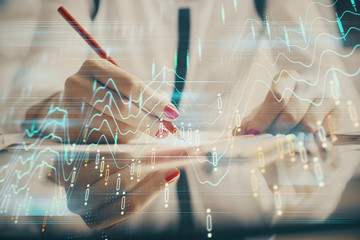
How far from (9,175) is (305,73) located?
2.33ft

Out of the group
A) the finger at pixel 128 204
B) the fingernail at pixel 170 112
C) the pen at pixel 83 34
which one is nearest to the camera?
the finger at pixel 128 204

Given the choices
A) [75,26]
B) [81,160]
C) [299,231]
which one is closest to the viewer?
[299,231]

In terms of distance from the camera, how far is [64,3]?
0.70 m

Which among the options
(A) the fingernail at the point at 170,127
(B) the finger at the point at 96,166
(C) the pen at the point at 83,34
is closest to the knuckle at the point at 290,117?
(A) the fingernail at the point at 170,127

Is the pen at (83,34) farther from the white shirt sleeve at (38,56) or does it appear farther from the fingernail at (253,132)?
the fingernail at (253,132)

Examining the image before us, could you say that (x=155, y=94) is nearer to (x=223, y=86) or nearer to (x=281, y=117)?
(x=223, y=86)

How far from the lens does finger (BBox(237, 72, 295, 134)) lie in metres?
0.50

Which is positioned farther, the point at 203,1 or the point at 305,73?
the point at 203,1

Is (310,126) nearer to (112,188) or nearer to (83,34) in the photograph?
(112,188)

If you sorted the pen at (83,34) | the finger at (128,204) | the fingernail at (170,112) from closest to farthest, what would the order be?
the finger at (128,204)
the fingernail at (170,112)
the pen at (83,34)

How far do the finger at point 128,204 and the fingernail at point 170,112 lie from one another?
142 mm

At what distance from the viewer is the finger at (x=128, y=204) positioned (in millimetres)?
440

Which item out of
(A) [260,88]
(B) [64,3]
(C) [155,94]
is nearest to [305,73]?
(A) [260,88]

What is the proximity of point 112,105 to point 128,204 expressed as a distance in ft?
0.81
